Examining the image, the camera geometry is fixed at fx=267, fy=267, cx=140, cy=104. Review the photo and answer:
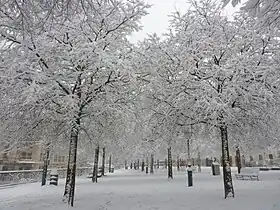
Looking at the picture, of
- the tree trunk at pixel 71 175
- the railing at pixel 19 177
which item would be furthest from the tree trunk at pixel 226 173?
the railing at pixel 19 177

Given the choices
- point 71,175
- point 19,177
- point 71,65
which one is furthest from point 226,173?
point 19,177

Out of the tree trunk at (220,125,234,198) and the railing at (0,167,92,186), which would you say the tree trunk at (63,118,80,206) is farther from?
the railing at (0,167,92,186)

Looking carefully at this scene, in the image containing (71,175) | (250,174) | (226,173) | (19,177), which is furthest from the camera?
(19,177)

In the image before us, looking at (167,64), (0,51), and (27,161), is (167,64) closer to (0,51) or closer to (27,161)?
(0,51)

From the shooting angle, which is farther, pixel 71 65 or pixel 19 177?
pixel 19 177

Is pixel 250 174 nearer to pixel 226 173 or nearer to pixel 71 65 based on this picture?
pixel 226 173

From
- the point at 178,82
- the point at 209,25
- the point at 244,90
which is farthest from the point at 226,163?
the point at 209,25

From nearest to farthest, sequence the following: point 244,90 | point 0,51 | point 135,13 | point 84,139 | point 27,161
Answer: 1. point 0,51
2. point 244,90
3. point 135,13
4. point 84,139
5. point 27,161

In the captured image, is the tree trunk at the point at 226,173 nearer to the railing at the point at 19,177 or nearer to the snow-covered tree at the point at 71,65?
the snow-covered tree at the point at 71,65

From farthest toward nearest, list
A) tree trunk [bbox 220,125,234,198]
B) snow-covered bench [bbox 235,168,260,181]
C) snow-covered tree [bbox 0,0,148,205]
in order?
1. snow-covered bench [bbox 235,168,260,181]
2. tree trunk [bbox 220,125,234,198]
3. snow-covered tree [bbox 0,0,148,205]

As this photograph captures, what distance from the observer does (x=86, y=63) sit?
1023 cm

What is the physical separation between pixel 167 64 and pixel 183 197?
5907 mm

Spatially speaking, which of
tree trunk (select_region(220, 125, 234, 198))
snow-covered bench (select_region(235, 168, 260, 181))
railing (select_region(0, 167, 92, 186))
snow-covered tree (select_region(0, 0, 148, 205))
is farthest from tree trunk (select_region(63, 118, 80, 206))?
railing (select_region(0, 167, 92, 186))

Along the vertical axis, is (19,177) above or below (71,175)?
below
